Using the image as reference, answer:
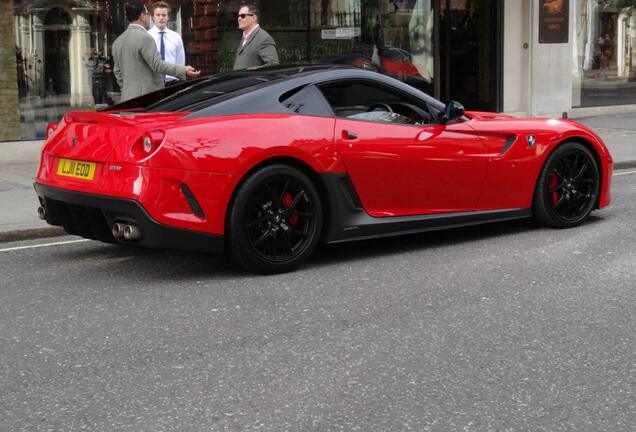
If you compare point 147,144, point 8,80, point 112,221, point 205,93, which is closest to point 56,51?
point 8,80

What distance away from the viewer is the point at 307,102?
6.80 m

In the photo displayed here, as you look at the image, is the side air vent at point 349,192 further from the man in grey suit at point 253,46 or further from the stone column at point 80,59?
the stone column at point 80,59

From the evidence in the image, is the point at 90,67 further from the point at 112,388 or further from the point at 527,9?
the point at 112,388

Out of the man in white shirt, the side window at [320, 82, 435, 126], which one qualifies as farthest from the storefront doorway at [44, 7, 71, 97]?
the side window at [320, 82, 435, 126]

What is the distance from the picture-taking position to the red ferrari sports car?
6168 mm

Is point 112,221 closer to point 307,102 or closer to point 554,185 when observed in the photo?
point 307,102

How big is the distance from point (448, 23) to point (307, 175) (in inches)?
493

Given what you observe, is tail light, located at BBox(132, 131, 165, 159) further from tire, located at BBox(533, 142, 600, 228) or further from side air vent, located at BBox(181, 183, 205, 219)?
tire, located at BBox(533, 142, 600, 228)

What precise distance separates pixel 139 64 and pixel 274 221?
171 inches

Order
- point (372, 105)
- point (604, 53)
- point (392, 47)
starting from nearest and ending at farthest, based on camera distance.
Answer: point (372, 105) → point (392, 47) → point (604, 53)

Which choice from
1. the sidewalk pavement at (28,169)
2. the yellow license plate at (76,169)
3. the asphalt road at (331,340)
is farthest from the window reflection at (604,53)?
the yellow license plate at (76,169)

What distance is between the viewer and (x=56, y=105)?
13797 mm

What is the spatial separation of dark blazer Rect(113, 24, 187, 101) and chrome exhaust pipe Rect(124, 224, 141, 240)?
4.10 m

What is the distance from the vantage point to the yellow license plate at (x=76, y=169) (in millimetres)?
6371
